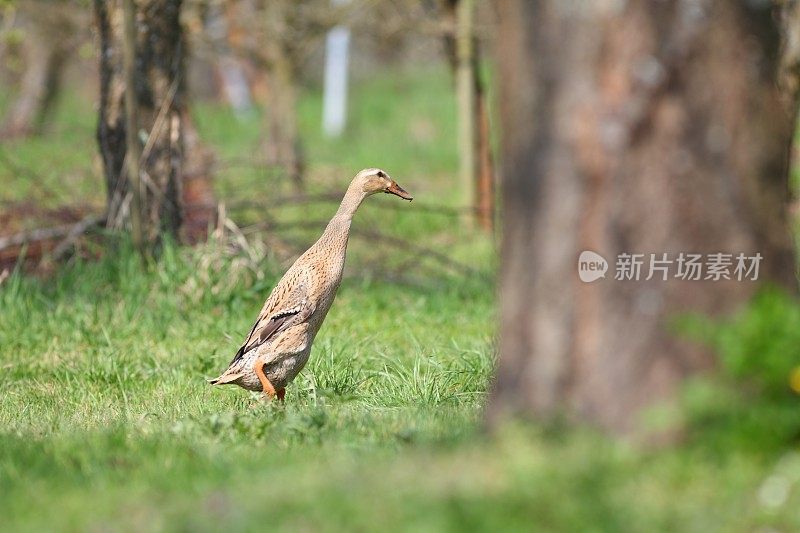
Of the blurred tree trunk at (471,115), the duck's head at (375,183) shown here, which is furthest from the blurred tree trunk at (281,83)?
the duck's head at (375,183)

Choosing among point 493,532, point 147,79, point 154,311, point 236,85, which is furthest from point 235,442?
point 236,85

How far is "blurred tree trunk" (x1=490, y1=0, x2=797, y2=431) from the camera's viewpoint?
379 centimetres

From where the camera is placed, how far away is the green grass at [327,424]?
3.48 metres

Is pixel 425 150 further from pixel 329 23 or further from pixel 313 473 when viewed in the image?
pixel 313 473

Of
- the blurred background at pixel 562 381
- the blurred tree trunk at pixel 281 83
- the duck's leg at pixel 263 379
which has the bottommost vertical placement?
the duck's leg at pixel 263 379

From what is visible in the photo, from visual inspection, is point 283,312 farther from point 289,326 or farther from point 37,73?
point 37,73

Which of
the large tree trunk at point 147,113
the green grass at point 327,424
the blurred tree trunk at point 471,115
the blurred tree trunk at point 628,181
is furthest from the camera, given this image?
the blurred tree trunk at point 471,115

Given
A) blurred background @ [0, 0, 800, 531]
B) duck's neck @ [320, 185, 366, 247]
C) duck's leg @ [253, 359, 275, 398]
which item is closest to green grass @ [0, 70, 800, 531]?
blurred background @ [0, 0, 800, 531]

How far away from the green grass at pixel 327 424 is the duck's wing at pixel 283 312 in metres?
0.34

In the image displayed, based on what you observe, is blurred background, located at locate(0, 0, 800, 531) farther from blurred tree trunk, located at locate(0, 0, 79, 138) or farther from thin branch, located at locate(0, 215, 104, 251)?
blurred tree trunk, located at locate(0, 0, 79, 138)

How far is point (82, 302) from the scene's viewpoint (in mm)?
8312

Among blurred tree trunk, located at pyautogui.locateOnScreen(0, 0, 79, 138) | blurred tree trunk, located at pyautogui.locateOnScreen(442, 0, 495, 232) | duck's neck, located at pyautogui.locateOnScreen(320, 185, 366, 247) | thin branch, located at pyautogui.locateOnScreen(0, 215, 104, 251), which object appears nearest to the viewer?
duck's neck, located at pyautogui.locateOnScreen(320, 185, 366, 247)

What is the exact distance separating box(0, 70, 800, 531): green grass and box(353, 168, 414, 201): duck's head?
3.08ft

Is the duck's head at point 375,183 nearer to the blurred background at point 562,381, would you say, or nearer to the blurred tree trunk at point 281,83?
the blurred background at point 562,381
